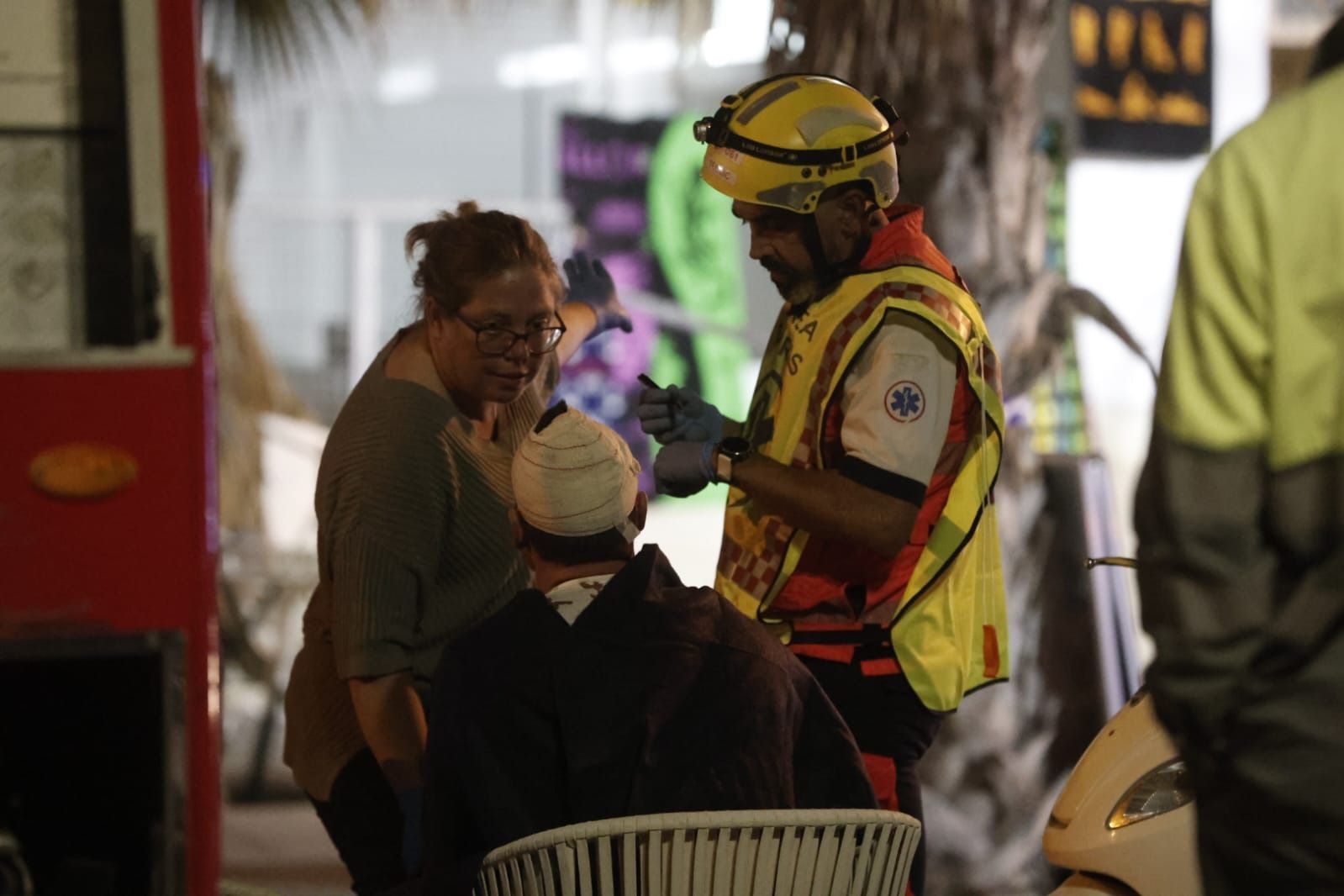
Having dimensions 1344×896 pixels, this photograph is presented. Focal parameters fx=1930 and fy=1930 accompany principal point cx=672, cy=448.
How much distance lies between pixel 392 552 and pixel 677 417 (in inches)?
23.8

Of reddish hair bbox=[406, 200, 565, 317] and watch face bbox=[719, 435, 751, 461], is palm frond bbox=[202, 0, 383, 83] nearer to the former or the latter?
reddish hair bbox=[406, 200, 565, 317]

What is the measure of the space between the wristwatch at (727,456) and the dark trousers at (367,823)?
929 mm

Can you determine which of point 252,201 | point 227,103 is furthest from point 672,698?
point 252,201

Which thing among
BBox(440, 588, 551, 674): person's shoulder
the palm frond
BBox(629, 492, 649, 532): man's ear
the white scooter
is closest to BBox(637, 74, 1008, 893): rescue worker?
BBox(629, 492, 649, 532): man's ear

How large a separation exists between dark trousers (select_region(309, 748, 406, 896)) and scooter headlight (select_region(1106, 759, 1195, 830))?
140 cm

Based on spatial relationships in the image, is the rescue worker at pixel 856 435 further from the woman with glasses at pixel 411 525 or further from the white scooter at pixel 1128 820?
the woman with glasses at pixel 411 525

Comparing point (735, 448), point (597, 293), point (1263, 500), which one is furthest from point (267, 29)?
point (1263, 500)

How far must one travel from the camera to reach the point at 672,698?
2.96 meters

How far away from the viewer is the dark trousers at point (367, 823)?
384cm

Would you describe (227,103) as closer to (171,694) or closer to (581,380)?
(581,380)

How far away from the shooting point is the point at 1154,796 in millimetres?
3504

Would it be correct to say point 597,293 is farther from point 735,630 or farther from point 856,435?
point 735,630

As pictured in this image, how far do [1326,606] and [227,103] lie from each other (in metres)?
7.51

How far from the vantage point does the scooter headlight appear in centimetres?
347
